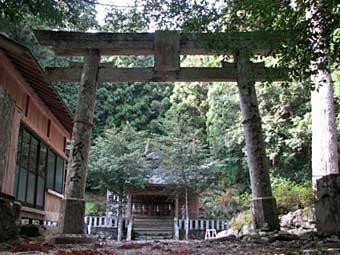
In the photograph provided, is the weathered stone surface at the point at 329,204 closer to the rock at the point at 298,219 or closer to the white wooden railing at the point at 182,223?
the rock at the point at 298,219

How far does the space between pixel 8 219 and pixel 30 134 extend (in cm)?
505

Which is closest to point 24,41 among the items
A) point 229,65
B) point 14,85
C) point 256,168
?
point 14,85

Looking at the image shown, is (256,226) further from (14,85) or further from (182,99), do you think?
(182,99)

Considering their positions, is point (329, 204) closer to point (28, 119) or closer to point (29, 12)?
point (29, 12)

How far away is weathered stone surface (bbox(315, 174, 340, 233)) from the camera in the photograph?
19.6 ft

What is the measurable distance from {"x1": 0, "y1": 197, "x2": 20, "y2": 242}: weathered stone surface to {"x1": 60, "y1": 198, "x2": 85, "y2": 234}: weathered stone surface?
1171 mm

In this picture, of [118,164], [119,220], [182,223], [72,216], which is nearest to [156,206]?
[182,223]

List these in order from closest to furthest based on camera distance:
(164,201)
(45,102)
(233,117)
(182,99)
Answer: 1. (45,102)
2. (233,117)
3. (164,201)
4. (182,99)

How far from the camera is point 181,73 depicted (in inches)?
369

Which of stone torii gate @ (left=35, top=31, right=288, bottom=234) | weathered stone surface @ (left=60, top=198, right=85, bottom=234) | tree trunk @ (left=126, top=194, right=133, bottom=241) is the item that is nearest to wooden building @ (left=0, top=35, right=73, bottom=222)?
stone torii gate @ (left=35, top=31, right=288, bottom=234)

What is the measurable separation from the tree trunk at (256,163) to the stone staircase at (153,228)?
14.9 meters

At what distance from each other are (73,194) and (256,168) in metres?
3.63

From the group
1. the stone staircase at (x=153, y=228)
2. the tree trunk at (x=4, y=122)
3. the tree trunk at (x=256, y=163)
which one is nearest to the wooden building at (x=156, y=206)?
the stone staircase at (x=153, y=228)

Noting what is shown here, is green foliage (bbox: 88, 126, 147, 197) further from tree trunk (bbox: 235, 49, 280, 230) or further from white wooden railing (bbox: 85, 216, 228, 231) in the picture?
tree trunk (bbox: 235, 49, 280, 230)
